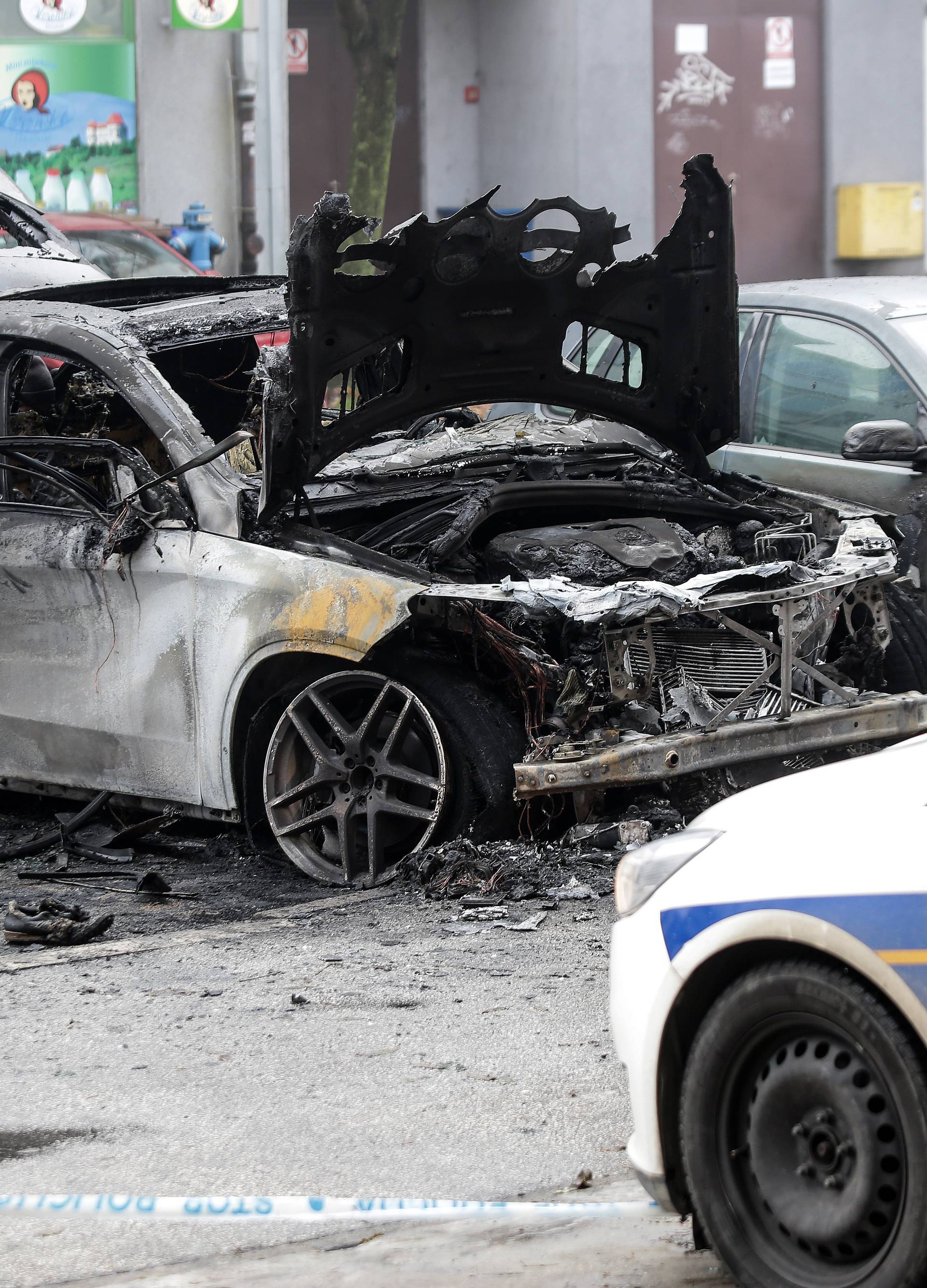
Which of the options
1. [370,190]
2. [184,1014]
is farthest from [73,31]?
[184,1014]

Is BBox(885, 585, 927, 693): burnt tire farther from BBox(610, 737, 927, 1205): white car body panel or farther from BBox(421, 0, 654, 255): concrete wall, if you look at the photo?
BBox(421, 0, 654, 255): concrete wall

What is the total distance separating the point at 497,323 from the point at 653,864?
144 inches

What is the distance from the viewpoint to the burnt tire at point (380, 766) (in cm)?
554

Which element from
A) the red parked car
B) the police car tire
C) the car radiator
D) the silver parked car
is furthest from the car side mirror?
the red parked car

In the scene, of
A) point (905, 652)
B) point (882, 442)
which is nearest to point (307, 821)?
point (905, 652)

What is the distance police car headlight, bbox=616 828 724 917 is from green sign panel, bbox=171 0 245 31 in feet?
55.2

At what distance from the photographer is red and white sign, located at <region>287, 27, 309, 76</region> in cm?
2145

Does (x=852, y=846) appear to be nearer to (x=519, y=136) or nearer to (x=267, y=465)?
(x=267, y=465)

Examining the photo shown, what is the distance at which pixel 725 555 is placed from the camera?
643cm

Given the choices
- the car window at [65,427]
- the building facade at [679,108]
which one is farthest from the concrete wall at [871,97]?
the car window at [65,427]

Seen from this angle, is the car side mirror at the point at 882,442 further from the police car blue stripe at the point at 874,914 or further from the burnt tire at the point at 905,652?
the police car blue stripe at the point at 874,914

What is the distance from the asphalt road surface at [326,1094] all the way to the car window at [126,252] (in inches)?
427

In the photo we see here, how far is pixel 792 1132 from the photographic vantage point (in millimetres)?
2863

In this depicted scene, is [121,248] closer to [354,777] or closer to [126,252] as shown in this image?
[126,252]
